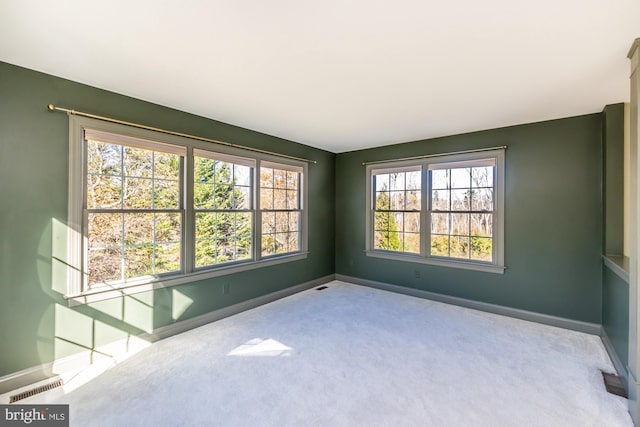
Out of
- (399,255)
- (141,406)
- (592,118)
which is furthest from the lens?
(399,255)

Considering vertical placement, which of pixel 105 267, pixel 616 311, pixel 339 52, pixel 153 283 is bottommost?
pixel 616 311

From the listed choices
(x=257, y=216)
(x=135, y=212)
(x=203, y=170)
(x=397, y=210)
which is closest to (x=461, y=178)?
(x=397, y=210)

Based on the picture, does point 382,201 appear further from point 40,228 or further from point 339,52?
point 40,228

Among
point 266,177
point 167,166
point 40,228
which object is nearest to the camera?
point 40,228

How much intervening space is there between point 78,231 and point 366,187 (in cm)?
405

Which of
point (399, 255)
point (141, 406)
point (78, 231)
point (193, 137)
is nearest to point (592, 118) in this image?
point (399, 255)

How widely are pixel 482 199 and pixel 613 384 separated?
237 centimetres

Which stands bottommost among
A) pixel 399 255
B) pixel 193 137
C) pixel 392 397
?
pixel 392 397

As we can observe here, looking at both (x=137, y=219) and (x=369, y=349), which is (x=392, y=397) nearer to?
(x=369, y=349)

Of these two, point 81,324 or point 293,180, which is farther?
point 293,180

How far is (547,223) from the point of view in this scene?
11.6 ft

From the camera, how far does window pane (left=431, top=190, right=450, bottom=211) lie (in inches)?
171

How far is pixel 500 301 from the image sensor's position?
3.83m

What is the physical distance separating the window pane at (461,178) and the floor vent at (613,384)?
8.30 feet
